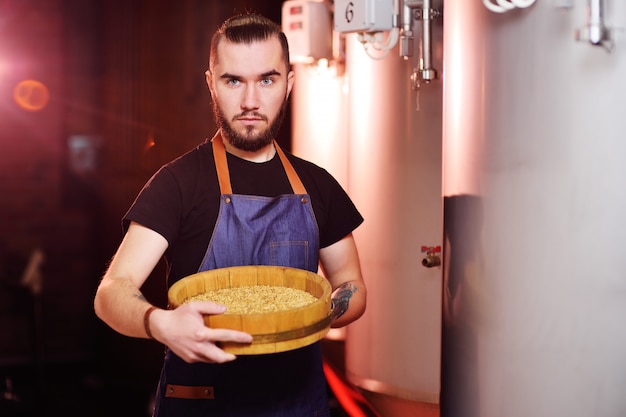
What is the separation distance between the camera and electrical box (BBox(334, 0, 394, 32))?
8.36 feet

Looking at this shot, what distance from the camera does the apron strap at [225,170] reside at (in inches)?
76.4

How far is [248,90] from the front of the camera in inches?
74.9

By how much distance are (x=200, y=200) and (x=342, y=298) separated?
43 cm

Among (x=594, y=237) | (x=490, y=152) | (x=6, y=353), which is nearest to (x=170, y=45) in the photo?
(x=6, y=353)

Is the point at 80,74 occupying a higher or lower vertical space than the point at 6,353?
higher

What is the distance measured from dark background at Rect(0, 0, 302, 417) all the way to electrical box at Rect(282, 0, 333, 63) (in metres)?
0.69

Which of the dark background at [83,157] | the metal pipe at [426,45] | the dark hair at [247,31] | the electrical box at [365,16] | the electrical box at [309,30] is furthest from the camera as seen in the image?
the dark background at [83,157]

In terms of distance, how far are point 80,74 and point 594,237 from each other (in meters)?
3.87

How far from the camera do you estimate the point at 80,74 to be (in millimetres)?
4820

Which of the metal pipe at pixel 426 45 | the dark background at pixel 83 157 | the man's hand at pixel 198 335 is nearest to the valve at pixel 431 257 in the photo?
the metal pipe at pixel 426 45

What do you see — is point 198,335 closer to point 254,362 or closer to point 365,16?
point 254,362

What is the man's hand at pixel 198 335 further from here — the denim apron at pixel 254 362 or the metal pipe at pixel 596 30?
the metal pipe at pixel 596 30

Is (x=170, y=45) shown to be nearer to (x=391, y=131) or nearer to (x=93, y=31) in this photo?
(x=93, y=31)

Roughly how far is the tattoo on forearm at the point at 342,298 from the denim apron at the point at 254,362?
0.11m
